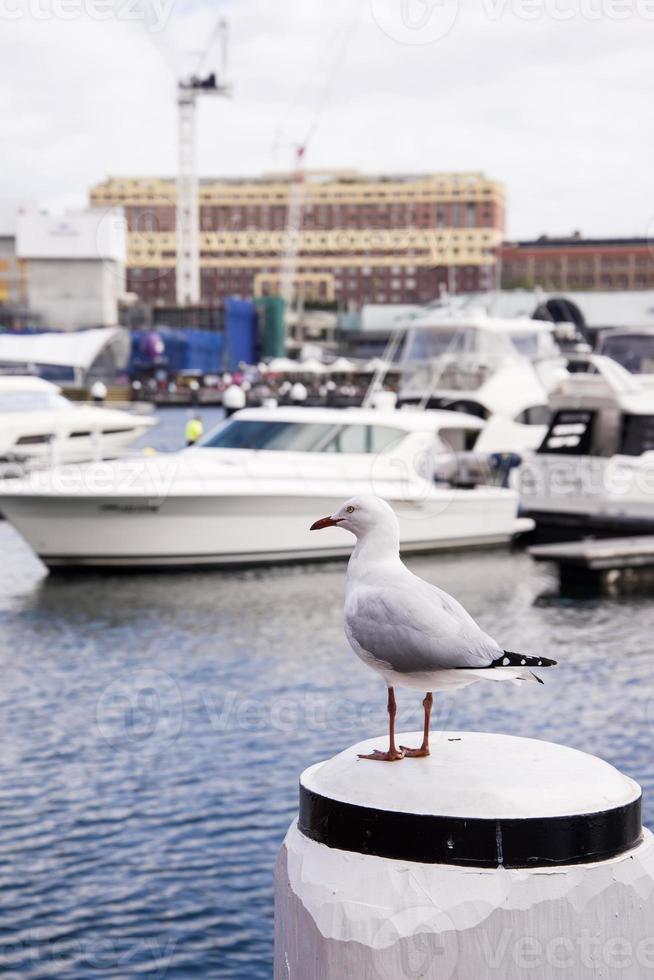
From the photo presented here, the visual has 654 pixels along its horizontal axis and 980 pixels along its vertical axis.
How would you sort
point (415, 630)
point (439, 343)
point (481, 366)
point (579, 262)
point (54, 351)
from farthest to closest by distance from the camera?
point (579, 262) → point (54, 351) → point (439, 343) → point (481, 366) → point (415, 630)

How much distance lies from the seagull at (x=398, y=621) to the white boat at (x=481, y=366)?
1141 inches

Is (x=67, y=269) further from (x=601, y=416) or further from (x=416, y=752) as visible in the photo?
(x=416, y=752)

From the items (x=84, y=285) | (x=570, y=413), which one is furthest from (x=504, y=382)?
(x=84, y=285)

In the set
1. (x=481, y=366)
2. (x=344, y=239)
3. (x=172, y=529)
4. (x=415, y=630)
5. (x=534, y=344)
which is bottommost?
(x=172, y=529)

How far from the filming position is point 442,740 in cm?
254

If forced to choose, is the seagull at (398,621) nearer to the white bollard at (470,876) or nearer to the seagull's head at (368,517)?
the seagull's head at (368,517)

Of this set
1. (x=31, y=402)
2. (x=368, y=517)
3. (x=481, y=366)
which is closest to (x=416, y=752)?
(x=368, y=517)

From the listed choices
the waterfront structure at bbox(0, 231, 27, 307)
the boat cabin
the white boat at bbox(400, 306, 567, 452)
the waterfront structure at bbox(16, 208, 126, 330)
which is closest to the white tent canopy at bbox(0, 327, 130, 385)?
the waterfront structure at bbox(16, 208, 126, 330)

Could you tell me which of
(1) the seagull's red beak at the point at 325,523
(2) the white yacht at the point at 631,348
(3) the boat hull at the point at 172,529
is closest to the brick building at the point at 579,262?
(2) the white yacht at the point at 631,348

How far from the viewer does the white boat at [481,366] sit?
3319cm

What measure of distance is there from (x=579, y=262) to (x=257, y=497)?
155 m

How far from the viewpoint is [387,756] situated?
7.86 feet

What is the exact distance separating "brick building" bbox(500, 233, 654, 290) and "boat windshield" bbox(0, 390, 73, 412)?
135 m

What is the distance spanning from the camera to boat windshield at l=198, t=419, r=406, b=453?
81.7ft
